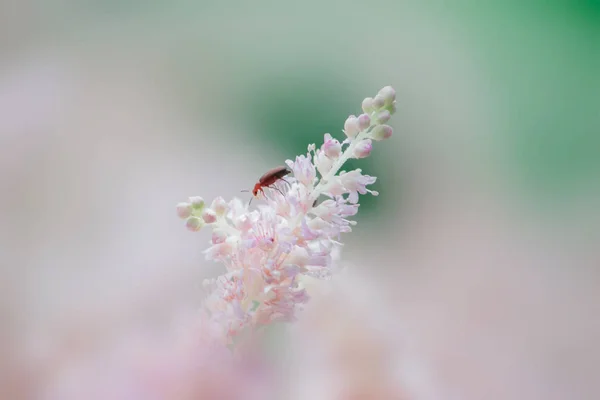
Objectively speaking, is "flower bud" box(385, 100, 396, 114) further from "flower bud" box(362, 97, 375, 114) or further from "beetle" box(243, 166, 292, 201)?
"beetle" box(243, 166, 292, 201)

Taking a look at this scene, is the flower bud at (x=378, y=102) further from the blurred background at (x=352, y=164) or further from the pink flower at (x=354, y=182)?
the blurred background at (x=352, y=164)

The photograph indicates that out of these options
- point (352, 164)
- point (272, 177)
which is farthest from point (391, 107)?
point (352, 164)

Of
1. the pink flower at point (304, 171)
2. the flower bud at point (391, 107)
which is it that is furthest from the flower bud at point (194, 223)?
the flower bud at point (391, 107)

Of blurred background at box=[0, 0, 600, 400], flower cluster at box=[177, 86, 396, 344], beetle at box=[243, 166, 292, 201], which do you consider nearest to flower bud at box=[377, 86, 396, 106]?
flower cluster at box=[177, 86, 396, 344]

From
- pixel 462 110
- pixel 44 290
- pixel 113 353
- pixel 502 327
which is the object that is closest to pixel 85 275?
pixel 44 290

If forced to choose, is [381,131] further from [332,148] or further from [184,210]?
[184,210]
